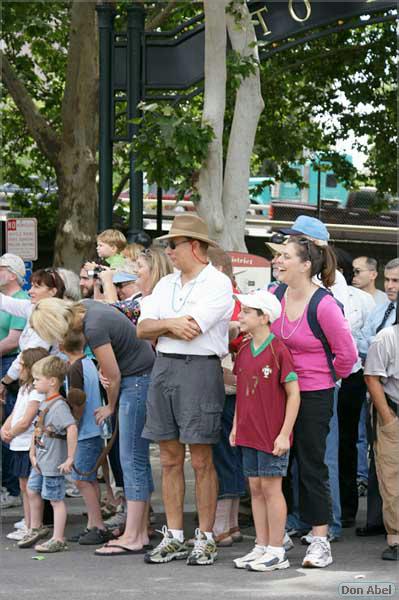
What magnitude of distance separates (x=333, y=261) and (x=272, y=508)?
5.11 ft

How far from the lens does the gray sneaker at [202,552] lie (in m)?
6.63

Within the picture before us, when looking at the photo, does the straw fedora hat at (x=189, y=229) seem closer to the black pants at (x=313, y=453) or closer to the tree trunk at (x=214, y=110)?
the black pants at (x=313, y=453)

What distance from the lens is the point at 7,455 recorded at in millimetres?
8547

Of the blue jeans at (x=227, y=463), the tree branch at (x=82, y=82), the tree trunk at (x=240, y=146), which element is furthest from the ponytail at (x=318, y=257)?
the tree branch at (x=82, y=82)

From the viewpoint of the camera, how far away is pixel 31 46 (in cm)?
1895

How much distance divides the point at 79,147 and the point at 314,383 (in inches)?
373

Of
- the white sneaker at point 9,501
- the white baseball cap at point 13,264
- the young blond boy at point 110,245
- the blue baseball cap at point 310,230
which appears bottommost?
the white sneaker at point 9,501

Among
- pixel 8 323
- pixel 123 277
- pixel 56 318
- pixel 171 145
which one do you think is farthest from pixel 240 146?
pixel 56 318

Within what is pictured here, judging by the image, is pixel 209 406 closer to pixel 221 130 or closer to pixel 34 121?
pixel 221 130

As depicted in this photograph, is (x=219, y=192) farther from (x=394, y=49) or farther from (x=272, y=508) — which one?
(x=394, y=49)

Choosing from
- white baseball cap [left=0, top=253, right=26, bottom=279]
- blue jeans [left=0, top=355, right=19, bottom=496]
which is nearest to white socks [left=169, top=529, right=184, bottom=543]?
blue jeans [left=0, top=355, right=19, bottom=496]

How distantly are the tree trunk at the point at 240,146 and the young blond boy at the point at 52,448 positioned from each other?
3.51 meters

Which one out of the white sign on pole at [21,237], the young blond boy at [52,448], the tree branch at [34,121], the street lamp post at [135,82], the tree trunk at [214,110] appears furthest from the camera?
the tree branch at [34,121]

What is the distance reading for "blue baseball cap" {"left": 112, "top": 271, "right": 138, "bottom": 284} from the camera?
799 centimetres
